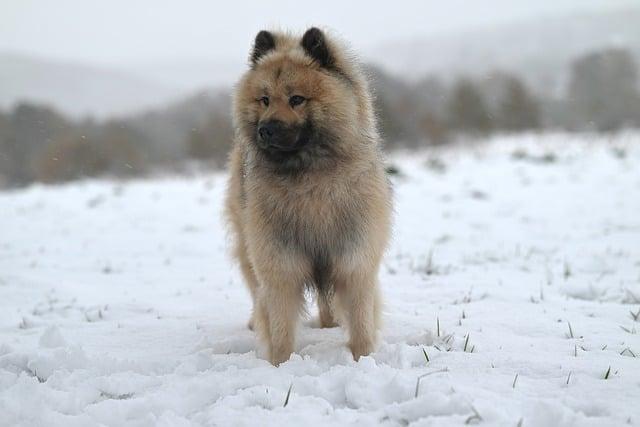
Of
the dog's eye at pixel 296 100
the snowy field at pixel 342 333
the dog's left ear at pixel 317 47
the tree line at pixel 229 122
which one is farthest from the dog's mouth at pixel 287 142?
the tree line at pixel 229 122

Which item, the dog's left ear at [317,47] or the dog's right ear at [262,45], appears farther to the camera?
the dog's right ear at [262,45]

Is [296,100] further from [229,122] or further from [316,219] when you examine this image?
[229,122]

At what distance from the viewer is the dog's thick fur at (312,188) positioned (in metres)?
3.13

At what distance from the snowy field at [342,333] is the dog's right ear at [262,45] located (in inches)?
79.6

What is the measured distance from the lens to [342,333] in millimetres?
3879

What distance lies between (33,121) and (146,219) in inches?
690

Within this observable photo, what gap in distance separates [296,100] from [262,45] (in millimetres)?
661

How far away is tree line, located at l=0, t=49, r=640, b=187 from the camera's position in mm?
24922

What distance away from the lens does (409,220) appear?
8508 mm

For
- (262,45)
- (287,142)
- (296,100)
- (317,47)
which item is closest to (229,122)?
(262,45)

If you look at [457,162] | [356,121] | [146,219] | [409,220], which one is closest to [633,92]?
[457,162]

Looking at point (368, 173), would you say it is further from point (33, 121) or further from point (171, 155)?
point (171, 155)

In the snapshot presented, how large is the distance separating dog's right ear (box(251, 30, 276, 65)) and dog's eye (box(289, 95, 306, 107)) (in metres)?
0.57

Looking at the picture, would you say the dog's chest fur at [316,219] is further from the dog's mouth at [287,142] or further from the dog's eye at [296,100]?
the dog's eye at [296,100]
